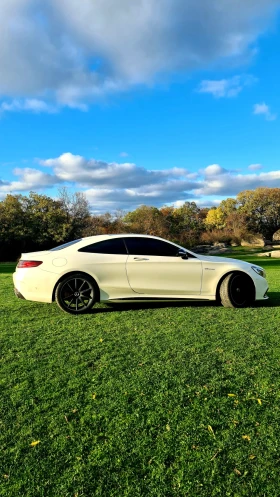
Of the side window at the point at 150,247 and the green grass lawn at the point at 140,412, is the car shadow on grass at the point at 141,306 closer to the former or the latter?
the side window at the point at 150,247

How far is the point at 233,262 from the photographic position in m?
6.26

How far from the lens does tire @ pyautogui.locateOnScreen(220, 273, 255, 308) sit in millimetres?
6102

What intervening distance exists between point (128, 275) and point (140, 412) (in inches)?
131

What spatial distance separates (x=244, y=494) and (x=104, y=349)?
2.35 meters

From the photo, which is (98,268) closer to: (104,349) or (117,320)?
(117,320)

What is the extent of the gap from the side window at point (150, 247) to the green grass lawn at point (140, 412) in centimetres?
162

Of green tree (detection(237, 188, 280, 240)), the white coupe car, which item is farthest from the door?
green tree (detection(237, 188, 280, 240))

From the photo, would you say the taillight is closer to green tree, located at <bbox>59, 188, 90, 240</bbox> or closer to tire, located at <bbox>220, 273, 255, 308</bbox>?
tire, located at <bbox>220, 273, 255, 308</bbox>

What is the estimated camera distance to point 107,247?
6043 mm

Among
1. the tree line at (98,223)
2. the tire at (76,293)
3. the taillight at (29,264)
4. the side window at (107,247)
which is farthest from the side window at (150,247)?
the tree line at (98,223)

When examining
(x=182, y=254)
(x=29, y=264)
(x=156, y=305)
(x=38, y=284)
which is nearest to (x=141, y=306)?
(x=156, y=305)

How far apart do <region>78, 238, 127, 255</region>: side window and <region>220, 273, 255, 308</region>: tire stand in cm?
192

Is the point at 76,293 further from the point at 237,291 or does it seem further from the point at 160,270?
the point at 237,291

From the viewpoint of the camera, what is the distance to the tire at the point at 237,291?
6.10m
